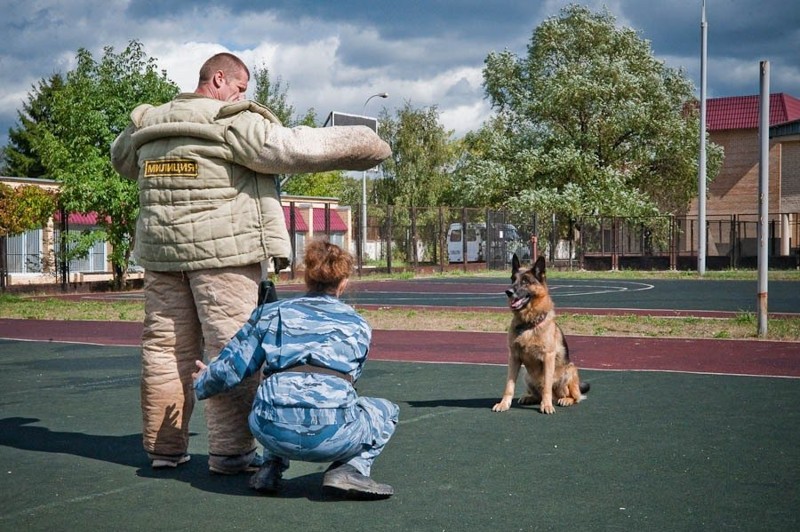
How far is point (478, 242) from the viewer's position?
46594mm

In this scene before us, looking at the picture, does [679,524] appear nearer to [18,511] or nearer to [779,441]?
[779,441]

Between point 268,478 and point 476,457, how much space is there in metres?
1.48

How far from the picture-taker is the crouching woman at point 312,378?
475cm

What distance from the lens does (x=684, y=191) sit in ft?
168

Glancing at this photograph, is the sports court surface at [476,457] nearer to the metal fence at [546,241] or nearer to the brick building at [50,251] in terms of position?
the brick building at [50,251]

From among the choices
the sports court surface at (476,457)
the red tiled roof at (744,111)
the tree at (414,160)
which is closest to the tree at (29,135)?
the tree at (414,160)

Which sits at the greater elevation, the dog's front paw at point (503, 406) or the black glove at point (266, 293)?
the black glove at point (266, 293)

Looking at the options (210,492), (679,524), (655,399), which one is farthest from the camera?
(655,399)

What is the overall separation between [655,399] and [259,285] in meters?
4.13

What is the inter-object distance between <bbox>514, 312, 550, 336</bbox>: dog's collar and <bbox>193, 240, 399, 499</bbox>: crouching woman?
9.87ft

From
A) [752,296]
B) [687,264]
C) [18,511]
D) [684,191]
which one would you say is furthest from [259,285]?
[684,191]

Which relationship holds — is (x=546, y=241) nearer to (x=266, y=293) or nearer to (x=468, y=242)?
(x=468, y=242)

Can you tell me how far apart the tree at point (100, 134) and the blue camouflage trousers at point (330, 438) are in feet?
78.4

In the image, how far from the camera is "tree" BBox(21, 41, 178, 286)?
92.6 feet
